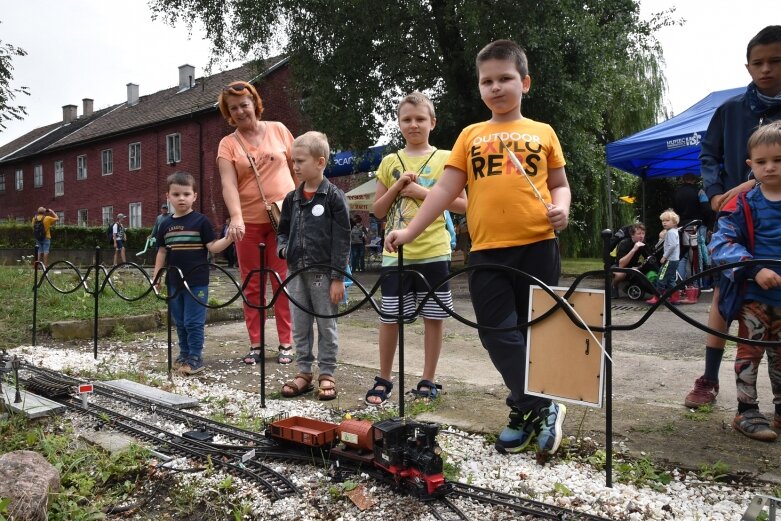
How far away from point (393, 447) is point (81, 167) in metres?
38.6

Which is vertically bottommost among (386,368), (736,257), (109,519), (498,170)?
(109,519)

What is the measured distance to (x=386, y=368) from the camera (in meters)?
3.76

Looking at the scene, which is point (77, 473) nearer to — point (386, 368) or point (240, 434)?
point (240, 434)

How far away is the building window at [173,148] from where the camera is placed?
29.2m

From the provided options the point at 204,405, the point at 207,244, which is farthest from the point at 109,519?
the point at 207,244

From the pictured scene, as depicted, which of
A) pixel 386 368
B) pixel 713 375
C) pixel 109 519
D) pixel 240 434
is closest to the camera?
pixel 109 519

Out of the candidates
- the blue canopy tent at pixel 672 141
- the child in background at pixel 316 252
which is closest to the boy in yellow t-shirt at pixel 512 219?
the child in background at pixel 316 252

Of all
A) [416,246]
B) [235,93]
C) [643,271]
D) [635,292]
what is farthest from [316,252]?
[635,292]

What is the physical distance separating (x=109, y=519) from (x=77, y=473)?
49cm

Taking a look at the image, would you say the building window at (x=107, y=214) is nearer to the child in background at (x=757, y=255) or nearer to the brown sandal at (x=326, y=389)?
the brown sandal at (x=326, y=389)

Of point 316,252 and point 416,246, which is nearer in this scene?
point 416,246

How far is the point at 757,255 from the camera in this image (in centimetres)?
276

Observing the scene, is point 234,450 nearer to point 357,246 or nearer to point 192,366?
point 192,366

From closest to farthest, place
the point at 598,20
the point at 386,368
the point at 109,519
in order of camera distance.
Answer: the point at 109,519
the point at 386,368
the point at 598,20
